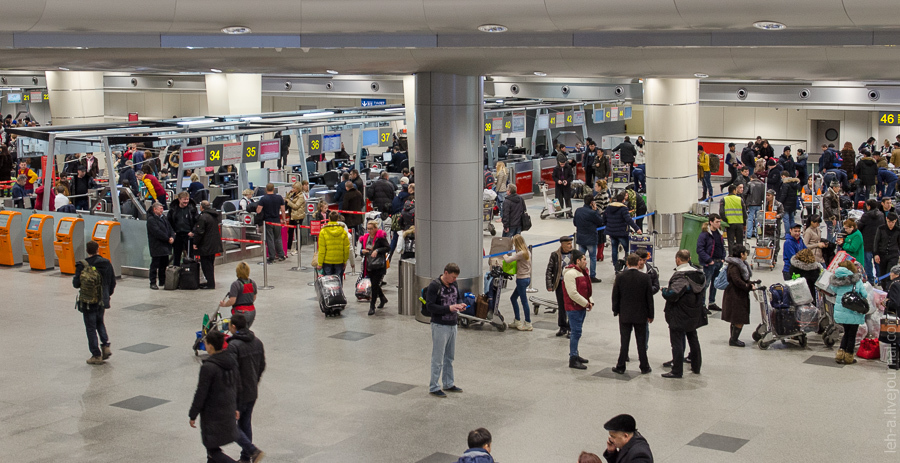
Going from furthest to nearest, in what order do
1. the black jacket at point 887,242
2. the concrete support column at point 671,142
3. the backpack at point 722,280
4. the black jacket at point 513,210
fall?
1. the concrete support column at point 671,142
2. the black jacket at point 513,210
3. the black jacket at point 887,242
4. the backpack at point 722,280

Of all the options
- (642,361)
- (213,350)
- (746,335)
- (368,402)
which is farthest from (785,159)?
(213,350)

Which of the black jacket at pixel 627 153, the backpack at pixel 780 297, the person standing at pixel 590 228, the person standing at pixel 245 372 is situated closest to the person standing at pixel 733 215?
the person standing at pixel 590 228

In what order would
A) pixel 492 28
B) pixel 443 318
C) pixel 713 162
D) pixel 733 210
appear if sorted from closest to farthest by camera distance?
1. pixel 492 28
2. pixel 443 318
3. pixel 733 210
4. pixel 713 162

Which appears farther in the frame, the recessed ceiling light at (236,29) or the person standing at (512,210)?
the person standing at (512,210)

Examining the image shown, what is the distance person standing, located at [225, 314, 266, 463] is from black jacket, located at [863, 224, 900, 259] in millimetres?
10330

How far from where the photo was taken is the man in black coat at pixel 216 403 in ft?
26.6

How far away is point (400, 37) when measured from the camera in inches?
444

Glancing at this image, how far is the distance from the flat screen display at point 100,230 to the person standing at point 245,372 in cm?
963

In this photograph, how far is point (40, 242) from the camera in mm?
18297

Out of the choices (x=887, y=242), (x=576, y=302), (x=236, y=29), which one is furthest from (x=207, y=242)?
(x=887, y=242)

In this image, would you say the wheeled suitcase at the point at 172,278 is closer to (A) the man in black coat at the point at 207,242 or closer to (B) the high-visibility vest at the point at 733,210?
(A) the man in black coat at the point at 207,242

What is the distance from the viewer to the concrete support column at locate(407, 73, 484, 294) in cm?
1382

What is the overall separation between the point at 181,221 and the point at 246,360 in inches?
344

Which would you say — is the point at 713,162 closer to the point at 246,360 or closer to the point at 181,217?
the point at 181,217
